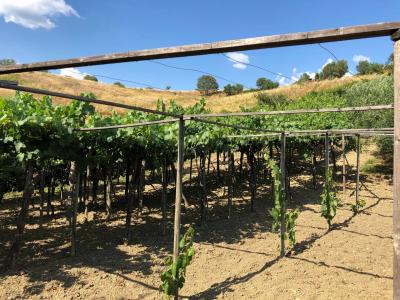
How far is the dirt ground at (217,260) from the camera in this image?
516 centimetres

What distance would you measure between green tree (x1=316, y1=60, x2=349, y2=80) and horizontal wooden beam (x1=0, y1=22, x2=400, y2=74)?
167 ft

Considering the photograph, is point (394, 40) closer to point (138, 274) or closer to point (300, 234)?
point (138, 274)

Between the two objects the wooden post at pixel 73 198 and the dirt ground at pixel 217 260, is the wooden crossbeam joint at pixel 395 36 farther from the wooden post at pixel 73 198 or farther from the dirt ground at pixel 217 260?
the wooden post at pixel 73 198

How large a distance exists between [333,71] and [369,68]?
187 inches

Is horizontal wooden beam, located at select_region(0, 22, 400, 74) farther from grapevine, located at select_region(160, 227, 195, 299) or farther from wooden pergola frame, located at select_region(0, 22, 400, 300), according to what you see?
grapevine, located at select_region(160, 227, 195, 299)

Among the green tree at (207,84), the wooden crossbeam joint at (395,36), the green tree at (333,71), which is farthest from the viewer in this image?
the green tree at (207,84)

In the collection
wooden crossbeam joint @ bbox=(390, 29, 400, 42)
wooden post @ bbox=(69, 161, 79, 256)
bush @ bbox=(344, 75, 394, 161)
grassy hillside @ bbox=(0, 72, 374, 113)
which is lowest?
wooden post @ bbox=(69, 161, 79, 256)

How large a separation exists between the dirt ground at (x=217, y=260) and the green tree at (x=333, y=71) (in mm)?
44908

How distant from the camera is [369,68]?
170 ft

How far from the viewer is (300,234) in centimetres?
810

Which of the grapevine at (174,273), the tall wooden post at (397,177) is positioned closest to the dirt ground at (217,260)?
the grapevine at (174,273)

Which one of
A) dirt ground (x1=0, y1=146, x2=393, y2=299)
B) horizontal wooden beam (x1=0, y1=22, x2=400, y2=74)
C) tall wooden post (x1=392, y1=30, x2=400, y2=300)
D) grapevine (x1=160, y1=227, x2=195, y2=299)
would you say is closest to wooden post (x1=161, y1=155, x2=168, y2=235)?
dirt ground (x1=0, y1=146, x2=393, y2=299)

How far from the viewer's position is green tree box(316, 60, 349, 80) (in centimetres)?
5122

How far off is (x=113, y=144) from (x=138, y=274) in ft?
8.50
